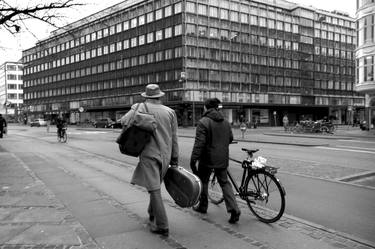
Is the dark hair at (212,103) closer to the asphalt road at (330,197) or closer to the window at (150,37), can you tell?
the asphalt road at (330,197)

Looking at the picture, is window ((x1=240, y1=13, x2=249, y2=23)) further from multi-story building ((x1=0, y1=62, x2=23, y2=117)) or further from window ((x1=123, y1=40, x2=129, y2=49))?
multi-story building ((x1=0, y1=62, x2=23, y2=117))

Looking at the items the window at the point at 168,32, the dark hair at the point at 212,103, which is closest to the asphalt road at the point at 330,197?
the dark hair at the point at 212,103

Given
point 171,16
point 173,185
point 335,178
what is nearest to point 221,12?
point 171,16

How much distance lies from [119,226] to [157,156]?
1.16m

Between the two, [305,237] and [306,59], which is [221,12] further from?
[305,237]

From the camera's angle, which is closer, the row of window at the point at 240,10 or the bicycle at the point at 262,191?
the bicycle at the point at 262,191

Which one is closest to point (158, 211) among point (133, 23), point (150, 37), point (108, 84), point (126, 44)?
point (150, 37)

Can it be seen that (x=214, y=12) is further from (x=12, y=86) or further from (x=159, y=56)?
(x=12, y=86)

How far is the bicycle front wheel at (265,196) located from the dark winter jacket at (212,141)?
1.82 ft

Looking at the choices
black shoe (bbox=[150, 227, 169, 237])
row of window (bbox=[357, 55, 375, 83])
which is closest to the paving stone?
black shoe (bbox=[150, 227, 169, 237])

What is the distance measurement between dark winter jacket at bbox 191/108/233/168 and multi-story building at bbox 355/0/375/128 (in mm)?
32646

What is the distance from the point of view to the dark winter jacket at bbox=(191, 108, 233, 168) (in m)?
5.32

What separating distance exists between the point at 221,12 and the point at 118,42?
21269 millimetres

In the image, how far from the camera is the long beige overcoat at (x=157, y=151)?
184 inches
